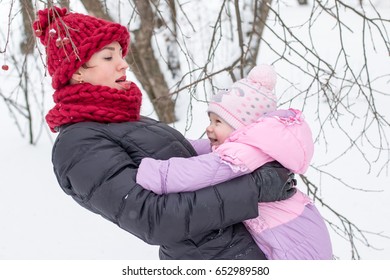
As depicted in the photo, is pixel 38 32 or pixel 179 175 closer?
pixel 179 175

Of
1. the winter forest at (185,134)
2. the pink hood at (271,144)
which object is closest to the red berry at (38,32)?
the pink hood at (271,144)

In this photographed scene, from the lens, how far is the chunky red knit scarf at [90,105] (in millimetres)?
1552

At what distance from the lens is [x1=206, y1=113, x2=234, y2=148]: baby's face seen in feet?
5.70

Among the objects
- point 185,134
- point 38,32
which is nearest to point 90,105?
point 38,32

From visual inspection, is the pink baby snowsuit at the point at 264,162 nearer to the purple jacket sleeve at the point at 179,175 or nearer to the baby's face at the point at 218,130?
the purple jacket sleeve at the point at 179,175

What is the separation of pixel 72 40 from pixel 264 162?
2.20 feet

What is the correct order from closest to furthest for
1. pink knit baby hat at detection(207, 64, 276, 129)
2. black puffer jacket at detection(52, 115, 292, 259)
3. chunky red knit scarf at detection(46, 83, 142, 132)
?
1. black puffer jacket at detection(52, 115, 292, 259)
2. chunky red knit scarf at detection(46, 83, 142, 132)
3. pink knit baby hat at detection(207, 64, 276, 129)

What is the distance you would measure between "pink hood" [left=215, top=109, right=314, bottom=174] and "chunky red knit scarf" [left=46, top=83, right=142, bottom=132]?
1.07 ft

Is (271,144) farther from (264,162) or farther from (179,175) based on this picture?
(179,175)

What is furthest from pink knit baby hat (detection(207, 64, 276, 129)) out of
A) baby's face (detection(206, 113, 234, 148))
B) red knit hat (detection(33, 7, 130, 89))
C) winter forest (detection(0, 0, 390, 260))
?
winter forest (detection(0, 0, 390, 260))

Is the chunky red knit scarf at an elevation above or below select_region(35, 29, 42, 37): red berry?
below

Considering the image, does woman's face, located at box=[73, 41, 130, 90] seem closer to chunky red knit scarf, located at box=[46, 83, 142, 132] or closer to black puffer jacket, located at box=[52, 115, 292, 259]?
chunky red knit scarf, located at box=[46, 83, 142, 132]

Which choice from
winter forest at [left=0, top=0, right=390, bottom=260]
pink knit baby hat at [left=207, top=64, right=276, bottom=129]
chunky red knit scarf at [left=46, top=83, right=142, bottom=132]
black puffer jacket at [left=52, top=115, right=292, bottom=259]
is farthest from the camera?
winter forest at [left=0, top=0, right=390, bottom=260]

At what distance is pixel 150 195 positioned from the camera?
4.60ft
